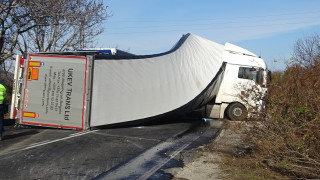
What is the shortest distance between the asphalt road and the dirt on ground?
322 mm

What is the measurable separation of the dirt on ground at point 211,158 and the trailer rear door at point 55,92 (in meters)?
3.78

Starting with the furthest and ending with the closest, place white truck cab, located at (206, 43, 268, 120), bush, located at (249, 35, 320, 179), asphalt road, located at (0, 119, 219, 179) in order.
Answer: white truck cab, located at (206, 43, 268, 120) < asphalt road, located at (0, 119, 219, 179) < bush, located at (249, 35, 320, 179)

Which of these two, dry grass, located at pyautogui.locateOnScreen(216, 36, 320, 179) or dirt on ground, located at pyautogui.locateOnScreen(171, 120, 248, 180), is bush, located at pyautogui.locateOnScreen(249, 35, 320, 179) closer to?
dry grass, located at pyautogui.locateOnScreen(216, 36, 320, 179)

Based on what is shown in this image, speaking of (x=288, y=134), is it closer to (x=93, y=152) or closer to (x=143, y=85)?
(x=93, y=152)

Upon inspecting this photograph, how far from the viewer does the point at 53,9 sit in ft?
47.4

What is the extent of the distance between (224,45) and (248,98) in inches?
297

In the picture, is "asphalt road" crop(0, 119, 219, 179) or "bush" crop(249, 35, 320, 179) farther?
"asphalt road" crop(0, 119, 219, 179)

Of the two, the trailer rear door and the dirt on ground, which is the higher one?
the trailer rear door

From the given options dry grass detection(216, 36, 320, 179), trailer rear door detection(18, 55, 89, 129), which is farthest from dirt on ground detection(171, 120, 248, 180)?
trailer rear door detection(18, 55, 89, 129)

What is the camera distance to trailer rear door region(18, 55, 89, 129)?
9039mm

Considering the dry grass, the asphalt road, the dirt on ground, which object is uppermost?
the dry grass

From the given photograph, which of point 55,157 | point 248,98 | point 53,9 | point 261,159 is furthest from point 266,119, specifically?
point 53,9

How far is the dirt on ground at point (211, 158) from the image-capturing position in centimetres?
510

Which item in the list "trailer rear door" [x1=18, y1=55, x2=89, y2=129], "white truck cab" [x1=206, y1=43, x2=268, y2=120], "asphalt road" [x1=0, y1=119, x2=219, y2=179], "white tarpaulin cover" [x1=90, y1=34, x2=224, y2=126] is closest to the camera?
"asphalt road" [x1=0, y1=119, x2=219, y2=179]
